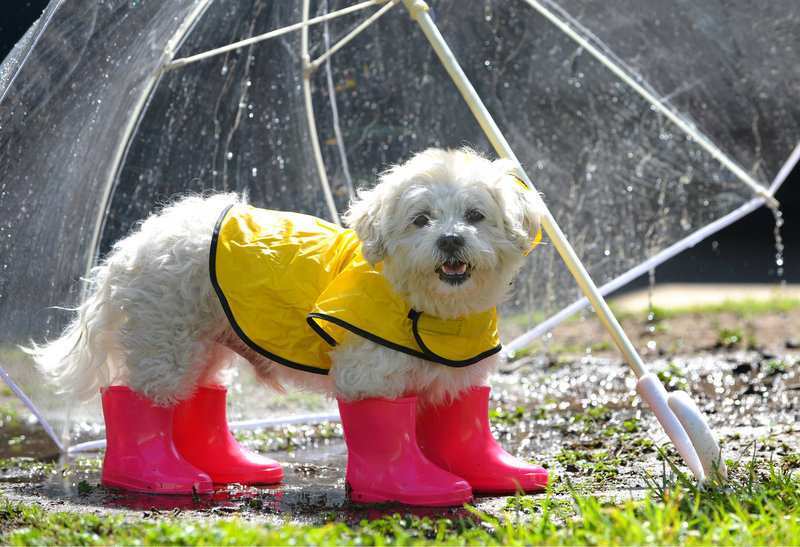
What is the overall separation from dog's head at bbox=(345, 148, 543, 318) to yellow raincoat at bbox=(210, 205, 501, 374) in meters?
0.10

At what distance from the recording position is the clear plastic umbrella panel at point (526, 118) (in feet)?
14.6

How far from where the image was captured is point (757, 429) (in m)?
4.39

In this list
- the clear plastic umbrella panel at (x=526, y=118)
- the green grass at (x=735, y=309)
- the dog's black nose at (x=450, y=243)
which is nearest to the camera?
the dog's black nose at (x=450, y=243)

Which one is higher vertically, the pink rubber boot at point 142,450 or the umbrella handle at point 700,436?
the umbrella handle at point 700,436

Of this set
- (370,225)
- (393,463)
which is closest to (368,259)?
(370,225)

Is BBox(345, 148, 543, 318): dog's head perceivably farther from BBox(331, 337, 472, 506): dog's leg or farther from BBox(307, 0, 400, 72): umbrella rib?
BBox(307, 0, 400, 72): umbrella rib

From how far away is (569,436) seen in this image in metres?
4.73

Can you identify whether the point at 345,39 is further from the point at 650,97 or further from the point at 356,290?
the point at 356,290

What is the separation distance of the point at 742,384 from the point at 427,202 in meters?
3.43

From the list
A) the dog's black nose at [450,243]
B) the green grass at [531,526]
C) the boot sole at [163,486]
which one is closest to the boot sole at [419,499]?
the green grass at [531,526]

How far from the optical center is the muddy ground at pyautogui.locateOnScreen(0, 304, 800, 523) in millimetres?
3411

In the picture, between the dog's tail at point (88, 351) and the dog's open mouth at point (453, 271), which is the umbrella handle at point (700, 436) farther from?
the dog's tail at point (88, 351)

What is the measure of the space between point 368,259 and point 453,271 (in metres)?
0.36

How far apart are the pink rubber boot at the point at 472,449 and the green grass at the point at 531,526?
33 cm
